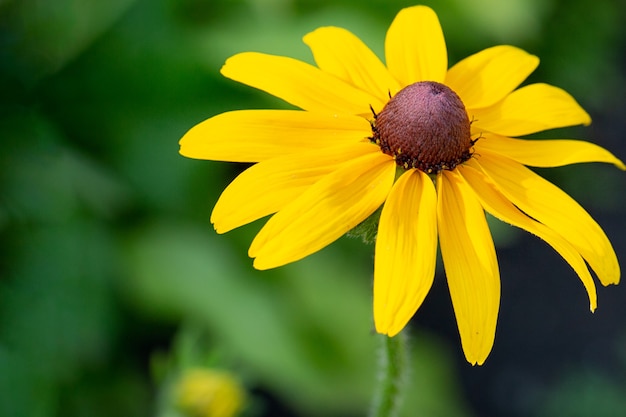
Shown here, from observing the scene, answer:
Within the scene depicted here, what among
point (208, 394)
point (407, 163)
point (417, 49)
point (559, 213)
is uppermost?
point (417, 49)

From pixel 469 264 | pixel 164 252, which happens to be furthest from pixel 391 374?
pixel 164 252

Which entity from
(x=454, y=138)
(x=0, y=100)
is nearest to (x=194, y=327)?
(x=0, y=100)

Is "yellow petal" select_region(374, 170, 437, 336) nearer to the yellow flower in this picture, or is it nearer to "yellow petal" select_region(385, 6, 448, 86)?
the yellow flower

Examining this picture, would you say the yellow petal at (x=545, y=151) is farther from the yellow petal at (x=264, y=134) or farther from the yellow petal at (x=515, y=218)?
the yellow petal at (x=264, y=134)

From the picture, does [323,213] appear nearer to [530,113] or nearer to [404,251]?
[404,251]

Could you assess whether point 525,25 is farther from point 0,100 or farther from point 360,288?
point 0,100

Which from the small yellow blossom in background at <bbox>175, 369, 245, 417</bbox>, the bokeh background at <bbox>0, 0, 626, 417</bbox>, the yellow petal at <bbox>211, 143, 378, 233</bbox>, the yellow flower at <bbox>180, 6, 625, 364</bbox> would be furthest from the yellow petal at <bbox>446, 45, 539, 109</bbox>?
the bokeh background at <bbox>0, 0, 626, 417</bbox>
